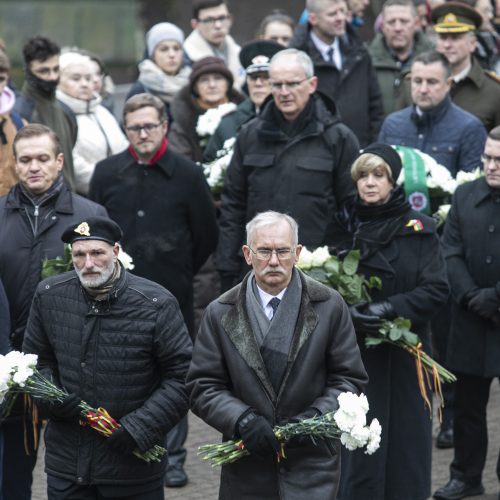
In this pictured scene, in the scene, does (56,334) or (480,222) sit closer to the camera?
(56,334)

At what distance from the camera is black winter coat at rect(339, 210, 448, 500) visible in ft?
26.1

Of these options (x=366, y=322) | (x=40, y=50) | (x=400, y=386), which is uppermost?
(x=40, y=50)

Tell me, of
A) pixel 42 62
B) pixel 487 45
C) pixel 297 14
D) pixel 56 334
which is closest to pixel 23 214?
pixel 56 334

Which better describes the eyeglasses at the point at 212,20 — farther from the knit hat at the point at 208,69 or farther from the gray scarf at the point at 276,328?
the gray scarf at the point at 276,328

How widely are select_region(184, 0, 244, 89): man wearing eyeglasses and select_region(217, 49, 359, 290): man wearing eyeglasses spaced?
3.76 metres

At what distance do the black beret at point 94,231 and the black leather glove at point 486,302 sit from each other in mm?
2709

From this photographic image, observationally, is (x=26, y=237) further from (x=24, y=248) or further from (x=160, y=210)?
(x=160, y=210)

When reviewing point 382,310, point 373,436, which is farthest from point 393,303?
point 373,436

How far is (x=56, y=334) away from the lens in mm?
6707

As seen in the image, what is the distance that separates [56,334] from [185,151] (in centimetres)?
408

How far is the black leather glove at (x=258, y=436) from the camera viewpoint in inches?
235

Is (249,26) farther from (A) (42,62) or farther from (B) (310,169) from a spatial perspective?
(B) (310,169)

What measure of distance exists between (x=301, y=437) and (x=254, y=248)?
90 centimetres

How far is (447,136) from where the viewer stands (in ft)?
32.4
